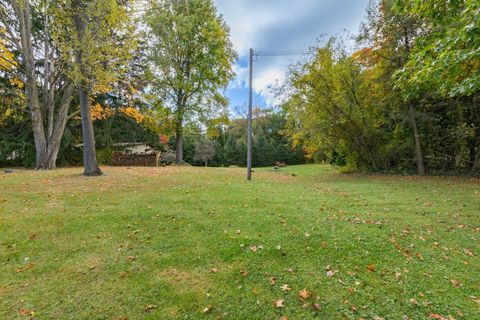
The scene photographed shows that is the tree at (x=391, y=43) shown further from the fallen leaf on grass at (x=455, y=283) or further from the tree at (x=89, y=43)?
the tree at (x=89, y=43)

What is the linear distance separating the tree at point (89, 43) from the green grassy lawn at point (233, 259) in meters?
4.46

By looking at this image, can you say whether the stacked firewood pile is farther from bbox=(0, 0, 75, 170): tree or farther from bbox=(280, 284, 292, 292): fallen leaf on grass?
bbox=(280, 284, 292, 292): fallen leaf on grass

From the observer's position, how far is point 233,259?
335cm

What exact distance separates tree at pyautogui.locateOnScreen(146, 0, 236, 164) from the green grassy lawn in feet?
46.5

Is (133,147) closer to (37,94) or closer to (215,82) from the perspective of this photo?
(37,94)

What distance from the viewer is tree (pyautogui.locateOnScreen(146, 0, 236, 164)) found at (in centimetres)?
1802

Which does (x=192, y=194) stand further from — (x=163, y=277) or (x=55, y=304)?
(x=55, y=304)

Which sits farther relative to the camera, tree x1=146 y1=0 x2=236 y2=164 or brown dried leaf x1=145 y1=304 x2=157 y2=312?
tree x1=146 y1=0 x2=236 y2=164

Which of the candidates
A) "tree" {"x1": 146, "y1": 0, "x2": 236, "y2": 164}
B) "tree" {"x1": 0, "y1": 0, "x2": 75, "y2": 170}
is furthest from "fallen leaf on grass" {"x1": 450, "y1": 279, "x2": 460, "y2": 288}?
"tree" {"x1": 146, "y1": 0, "x2": 236, "y2": 164}

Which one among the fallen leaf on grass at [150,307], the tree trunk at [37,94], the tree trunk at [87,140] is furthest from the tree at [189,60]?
the fallen leaf on grass at [150,307]

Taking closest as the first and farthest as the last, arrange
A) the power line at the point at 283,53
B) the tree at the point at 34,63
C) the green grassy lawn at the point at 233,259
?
the green grassy lawn at the point at 233,259 < the power line at the point at 283,53 < the tree at the point at 34,63

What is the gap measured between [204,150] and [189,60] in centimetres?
1199

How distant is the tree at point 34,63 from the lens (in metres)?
11.1

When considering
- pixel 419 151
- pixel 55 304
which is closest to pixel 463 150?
pixel 419 151
